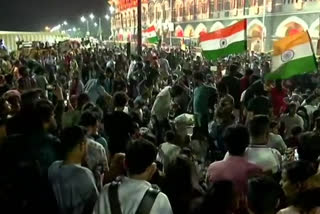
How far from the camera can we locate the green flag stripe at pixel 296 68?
8078mm

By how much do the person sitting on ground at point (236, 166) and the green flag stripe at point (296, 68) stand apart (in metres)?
4.38

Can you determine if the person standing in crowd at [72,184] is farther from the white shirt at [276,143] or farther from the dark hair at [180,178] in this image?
the white shirt at [276,143]

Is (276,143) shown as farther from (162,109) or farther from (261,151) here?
(162,109)

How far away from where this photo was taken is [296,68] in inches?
320

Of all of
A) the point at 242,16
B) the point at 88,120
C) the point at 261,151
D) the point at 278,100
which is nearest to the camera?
the point at 261,151

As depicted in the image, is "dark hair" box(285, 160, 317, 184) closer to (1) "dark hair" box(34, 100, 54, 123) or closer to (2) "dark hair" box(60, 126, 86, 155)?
(2) "dark hair" box(60, 126, 86, 155)

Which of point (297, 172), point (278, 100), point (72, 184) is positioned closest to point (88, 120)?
point (72, 184)

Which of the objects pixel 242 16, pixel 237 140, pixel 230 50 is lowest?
pixel 237 140

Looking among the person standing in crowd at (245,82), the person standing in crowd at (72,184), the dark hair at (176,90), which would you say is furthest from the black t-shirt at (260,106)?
the person standing in crowd at (72,184)

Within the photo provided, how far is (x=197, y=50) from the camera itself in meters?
32.6

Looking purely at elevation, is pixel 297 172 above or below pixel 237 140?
below

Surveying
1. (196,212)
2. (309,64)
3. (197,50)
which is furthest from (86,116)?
(197,50)

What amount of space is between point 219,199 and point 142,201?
0.51 metres

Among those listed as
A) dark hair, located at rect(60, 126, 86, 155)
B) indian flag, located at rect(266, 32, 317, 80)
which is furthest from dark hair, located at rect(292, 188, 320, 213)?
indian flag, located at rect(266, 32, 317, 80)
